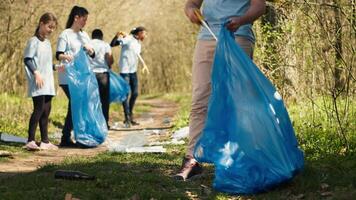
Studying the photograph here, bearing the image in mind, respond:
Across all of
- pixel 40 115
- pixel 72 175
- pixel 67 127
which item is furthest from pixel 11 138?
pixel 72 175

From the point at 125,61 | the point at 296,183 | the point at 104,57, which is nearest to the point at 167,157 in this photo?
the point at 296,183

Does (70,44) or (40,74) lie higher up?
(70,44)

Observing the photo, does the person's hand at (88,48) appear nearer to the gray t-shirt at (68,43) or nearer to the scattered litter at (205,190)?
the gray t-shirt at (68,43)

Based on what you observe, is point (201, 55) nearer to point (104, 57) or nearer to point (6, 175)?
point (6, 175)

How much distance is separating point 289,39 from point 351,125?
1.36 m

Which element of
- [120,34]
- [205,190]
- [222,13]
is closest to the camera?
[205,190]

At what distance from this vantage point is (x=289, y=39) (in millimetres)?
6816

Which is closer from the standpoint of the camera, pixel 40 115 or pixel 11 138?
pixel 40 115

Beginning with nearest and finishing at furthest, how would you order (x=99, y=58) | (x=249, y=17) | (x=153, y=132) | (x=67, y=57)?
(x=249, y=17) → (x=67, y=57) → (x=99, y=58) → (x=153, y=132)

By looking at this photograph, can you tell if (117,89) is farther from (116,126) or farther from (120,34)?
(120,34)

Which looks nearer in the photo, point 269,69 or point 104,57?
point 269,69

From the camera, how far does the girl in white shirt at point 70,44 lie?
7.43 m

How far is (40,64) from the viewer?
6.95m

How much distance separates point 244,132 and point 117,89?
19.6 feet
